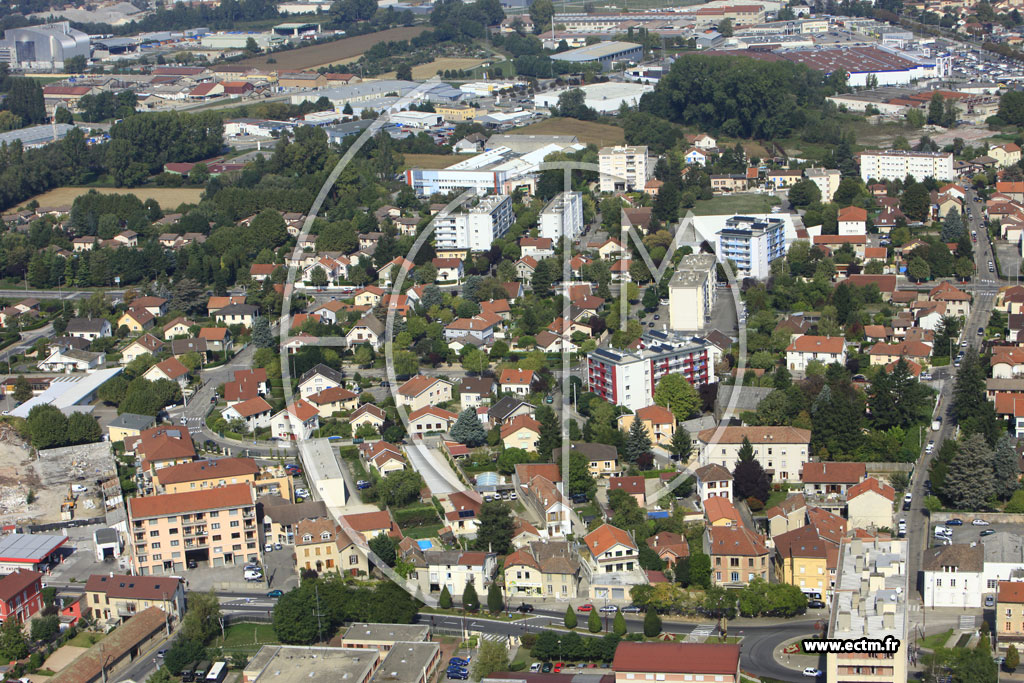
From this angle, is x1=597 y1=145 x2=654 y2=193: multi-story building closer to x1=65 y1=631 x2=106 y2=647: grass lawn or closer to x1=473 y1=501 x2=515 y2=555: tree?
x1=473 y1=501 x2=515 y2=555: tree

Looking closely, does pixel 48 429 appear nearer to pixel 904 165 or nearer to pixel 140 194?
pixel 140 194

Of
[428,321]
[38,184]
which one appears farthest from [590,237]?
[38,184]

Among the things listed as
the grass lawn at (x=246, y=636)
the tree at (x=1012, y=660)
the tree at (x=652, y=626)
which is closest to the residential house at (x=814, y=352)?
the tree at (x=652, y=626)

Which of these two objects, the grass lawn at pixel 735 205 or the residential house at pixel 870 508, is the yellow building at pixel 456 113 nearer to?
the grass lawn at pixel 735 205

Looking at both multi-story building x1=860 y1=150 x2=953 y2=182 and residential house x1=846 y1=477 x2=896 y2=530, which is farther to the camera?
multi-story building x1=860 y1=150 x2=953 y2=182

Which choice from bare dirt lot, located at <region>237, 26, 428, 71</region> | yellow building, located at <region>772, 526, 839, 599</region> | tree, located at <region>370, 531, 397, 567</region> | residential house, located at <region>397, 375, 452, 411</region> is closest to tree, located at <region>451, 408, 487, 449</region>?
residential house, located at <region>397, 375, 452, 411</region>

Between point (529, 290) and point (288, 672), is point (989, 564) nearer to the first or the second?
point (288, 672)
